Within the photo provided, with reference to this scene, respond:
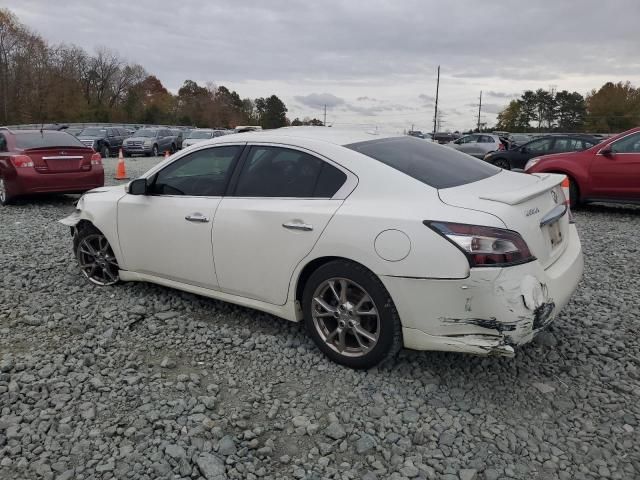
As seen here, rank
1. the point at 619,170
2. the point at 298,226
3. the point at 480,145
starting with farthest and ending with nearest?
the point at 480,145, the point at 619,170, the point at 298,226

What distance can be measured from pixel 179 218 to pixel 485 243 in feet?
7.62

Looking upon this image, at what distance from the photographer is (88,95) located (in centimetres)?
7325

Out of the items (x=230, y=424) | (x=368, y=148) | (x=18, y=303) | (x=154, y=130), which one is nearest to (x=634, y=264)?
(x=368, y=148)

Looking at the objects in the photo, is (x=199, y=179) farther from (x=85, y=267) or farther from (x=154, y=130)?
(x=154, y=130)

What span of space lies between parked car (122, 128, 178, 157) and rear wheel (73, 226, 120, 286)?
73.6 ft

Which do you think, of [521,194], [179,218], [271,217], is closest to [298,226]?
[271,217]

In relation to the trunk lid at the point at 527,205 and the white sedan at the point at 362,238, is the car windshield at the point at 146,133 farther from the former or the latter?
the trunk lid at the point at 527,205

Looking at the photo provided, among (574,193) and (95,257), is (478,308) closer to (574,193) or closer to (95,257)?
(95,257)

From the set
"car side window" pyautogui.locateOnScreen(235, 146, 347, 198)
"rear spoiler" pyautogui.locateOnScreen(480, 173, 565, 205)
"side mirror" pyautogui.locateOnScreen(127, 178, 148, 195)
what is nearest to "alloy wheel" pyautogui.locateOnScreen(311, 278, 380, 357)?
"car side window" pyautogui.locateOnScreen(235, 146, 347, 198)

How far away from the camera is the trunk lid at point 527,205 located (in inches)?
118

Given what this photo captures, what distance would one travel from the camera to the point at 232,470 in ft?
8.34

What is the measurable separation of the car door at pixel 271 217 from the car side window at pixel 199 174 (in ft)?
0.52

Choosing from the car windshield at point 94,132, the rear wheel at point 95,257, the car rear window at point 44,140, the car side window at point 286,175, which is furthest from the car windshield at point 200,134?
the car side window at point 286,175

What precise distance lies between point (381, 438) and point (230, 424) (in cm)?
81
